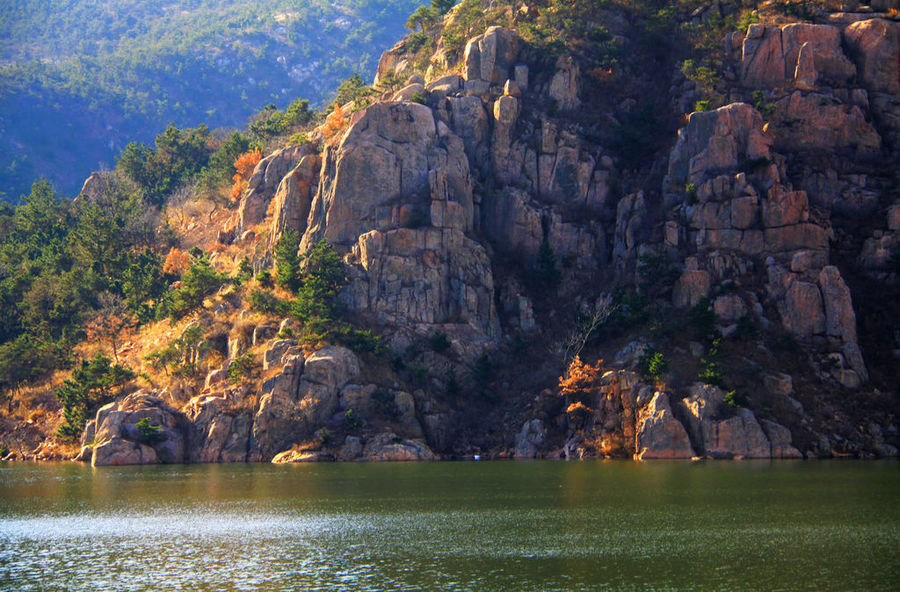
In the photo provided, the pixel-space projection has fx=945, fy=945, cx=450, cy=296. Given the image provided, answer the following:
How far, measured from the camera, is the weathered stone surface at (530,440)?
71188 millimetres

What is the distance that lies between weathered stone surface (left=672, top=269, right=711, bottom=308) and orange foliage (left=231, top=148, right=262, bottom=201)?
49.0m

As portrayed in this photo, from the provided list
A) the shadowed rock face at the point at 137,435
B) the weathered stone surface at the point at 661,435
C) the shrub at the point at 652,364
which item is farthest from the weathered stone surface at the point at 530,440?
the shadowed rock face at the point at 137,435

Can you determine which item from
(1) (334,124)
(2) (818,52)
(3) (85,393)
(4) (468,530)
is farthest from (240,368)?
(2) (818,52)

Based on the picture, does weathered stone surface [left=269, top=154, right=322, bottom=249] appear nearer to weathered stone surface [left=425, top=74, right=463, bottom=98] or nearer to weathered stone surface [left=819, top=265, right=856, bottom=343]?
weathered stone surface [left=425, top=74, right=463, bottom=98]

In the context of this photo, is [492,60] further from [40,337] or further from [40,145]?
[40,145]

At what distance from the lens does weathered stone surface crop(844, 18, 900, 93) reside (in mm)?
81875

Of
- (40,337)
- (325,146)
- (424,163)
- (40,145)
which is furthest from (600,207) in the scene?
(40,145)

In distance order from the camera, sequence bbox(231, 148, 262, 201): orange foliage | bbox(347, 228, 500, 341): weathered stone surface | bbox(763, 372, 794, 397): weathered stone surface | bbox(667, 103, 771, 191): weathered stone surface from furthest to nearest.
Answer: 1. bbox(231, 148, 262, 201): orange foliage
2. bbox(347, 228, 500, 341): weathered stone surface
3. bbox(667, 103, 771, 191): weathered stone surface
4. bbox(763, 372, 794, 397): weathered stone surface

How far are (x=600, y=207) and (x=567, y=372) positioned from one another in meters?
19.4

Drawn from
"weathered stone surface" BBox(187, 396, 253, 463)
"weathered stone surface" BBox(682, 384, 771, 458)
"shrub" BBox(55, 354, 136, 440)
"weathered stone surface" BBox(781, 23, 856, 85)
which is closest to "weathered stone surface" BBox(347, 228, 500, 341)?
"weathered stone surface" BBox(187, 396, 253, 463)

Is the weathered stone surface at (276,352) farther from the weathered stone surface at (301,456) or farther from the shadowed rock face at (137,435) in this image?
the shadowed rock face at (137,435)

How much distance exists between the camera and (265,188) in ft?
306

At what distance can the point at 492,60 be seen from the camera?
3568 inches

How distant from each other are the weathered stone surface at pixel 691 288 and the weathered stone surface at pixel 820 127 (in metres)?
15.0
